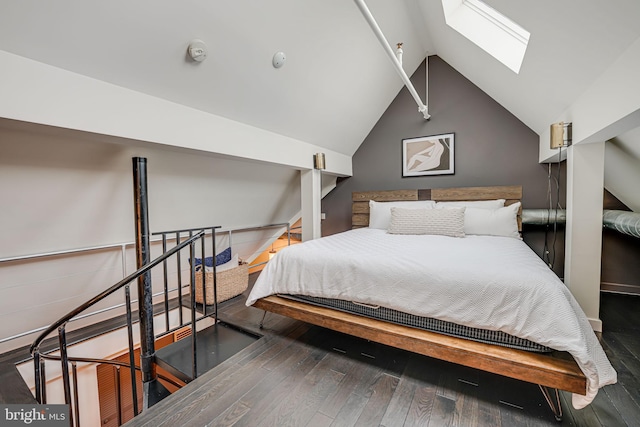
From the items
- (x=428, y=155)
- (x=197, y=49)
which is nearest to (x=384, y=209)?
(x=428, y=155)

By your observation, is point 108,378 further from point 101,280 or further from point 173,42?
point 173,42

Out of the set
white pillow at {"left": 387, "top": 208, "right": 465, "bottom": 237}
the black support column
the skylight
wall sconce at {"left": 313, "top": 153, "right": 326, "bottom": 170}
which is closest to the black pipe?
the black support column

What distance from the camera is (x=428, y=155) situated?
3.62 meters

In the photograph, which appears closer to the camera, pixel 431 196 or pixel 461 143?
pixel 461 143

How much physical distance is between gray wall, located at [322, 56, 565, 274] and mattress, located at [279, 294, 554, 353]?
2362 millimetres

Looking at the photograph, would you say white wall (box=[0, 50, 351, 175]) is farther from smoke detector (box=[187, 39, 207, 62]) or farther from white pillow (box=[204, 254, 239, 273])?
white pillow (box=[204, 254, 239, 273])

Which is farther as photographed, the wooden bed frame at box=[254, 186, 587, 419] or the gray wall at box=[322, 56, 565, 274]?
the gray wall at box=[322, 56, 565, 274]

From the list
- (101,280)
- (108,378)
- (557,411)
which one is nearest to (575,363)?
(557,411)

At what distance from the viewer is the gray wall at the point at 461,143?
10.3 ft

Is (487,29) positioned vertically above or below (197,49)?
above

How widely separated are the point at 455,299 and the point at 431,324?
254 millimetres

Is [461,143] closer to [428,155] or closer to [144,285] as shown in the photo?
[428,155]

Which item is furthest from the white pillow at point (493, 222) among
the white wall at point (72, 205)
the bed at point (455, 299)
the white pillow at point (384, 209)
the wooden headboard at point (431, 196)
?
the white wall at point (72, 205)

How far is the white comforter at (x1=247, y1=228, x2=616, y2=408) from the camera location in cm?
122
